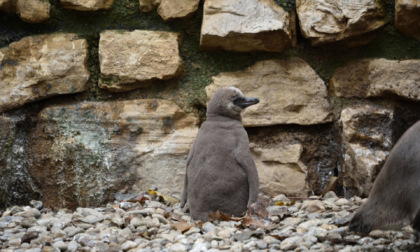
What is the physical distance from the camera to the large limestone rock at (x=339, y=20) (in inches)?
131

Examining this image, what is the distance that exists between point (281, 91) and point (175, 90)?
0.73 metres

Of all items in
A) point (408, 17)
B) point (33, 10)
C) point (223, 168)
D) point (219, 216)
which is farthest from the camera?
point (33, 10)

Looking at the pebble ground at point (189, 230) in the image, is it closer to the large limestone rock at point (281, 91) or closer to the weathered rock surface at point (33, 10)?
the large limestone rock at point (281, 91)

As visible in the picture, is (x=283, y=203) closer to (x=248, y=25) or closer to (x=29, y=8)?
(x=248, y=25)

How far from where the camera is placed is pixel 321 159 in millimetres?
3557

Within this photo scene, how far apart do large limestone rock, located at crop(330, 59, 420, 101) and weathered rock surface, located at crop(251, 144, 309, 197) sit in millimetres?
512

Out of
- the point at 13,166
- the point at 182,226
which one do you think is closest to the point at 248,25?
the point at 182,226

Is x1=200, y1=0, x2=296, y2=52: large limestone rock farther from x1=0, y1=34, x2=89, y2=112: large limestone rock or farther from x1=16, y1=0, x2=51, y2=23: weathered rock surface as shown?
x1=16, y1=0, x2=51, y2=23: weathered rock surface

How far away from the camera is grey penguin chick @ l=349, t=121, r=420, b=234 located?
2080mm

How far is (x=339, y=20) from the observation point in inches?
133

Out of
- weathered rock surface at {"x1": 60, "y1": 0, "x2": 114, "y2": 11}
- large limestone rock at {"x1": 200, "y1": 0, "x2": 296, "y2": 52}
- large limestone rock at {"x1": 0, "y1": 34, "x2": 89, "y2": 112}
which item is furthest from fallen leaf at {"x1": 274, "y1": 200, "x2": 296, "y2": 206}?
weathered rock surface at {"x1": 60, "y1": 0, "x2": 114, "y2": 11}

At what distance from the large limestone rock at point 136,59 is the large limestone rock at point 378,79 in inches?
43.4

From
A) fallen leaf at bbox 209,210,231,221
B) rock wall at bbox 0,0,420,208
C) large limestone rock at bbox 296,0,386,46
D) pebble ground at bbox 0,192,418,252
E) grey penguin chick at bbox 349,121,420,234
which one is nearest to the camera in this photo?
grey penguin chick at bbox 349,121,420,234

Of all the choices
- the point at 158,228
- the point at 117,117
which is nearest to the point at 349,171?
the point at 158,228
